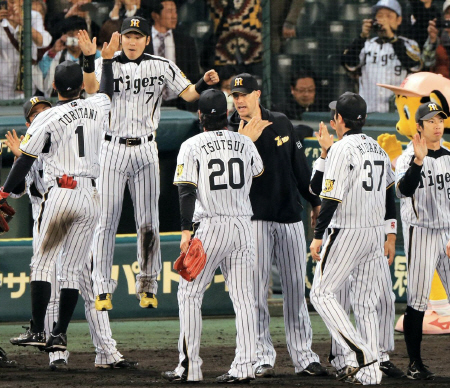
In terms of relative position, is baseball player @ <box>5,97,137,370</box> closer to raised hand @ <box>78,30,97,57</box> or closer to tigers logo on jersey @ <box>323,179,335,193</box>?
raised hand @ <box>78,30,97,57</box>

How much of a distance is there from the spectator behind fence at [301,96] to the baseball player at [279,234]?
427 centimetres

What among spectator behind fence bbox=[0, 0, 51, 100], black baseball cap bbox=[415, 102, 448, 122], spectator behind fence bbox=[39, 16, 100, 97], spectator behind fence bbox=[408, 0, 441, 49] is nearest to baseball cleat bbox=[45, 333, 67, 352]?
black baseball cap bbox=[415, 102, 448, 122]

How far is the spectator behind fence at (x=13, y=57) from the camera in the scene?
11.1 m

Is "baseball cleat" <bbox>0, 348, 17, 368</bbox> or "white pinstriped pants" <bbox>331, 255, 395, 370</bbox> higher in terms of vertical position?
"white pinstriped pants" <bbox>331, 255, 395, 370</bbox>

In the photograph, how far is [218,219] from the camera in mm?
6918

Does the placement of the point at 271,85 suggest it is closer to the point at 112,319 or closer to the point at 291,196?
the point at 112,319

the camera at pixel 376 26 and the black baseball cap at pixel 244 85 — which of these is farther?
the camera at pixel 376 26

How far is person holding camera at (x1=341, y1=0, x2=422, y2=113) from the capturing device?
482 inches

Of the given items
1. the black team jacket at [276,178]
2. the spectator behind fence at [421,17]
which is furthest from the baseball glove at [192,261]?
the spectator behind fence at [421,17]

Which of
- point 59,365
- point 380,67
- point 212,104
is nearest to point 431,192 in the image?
point 212,104

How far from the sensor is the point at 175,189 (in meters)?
11.2

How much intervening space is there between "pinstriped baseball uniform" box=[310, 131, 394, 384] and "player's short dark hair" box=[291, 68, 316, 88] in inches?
197

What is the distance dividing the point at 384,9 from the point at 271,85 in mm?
2002

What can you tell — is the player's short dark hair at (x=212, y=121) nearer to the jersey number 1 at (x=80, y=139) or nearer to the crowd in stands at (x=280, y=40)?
the jersey number 1 at (x=80, y=139)
